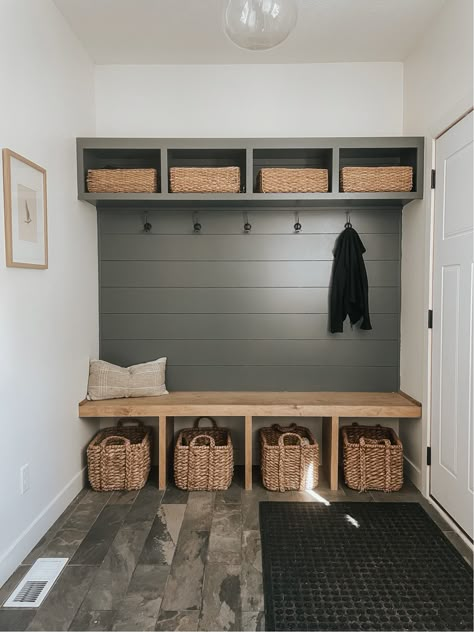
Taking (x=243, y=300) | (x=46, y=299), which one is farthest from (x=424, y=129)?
(x=46, y=299)

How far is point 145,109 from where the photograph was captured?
10.9 ft

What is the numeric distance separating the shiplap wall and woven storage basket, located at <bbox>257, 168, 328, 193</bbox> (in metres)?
0.39

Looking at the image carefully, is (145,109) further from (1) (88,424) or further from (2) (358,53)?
(1) (88,424)

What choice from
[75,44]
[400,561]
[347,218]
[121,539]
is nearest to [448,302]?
[347,218]

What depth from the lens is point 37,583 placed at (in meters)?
2.03

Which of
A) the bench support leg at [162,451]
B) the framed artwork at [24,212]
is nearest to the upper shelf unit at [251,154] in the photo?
the framed artwork at [24,212]

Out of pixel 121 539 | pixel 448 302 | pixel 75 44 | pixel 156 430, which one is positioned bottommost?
pixel 121 539

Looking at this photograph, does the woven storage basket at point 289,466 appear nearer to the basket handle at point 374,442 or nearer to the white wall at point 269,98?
the basket handle at point 374,442

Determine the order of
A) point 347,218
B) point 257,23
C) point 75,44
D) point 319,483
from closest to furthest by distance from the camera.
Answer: point 257,23 → point 75,44 → point 319,483 → point 347,218

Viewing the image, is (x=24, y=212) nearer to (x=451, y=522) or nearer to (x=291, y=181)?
(x=291, y=181)

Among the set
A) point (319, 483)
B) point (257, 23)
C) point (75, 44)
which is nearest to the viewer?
point (257, 23)

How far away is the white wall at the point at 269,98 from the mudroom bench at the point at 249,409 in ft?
6.39

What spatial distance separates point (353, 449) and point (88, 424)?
1878 mm

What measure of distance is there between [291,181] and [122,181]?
113cm
